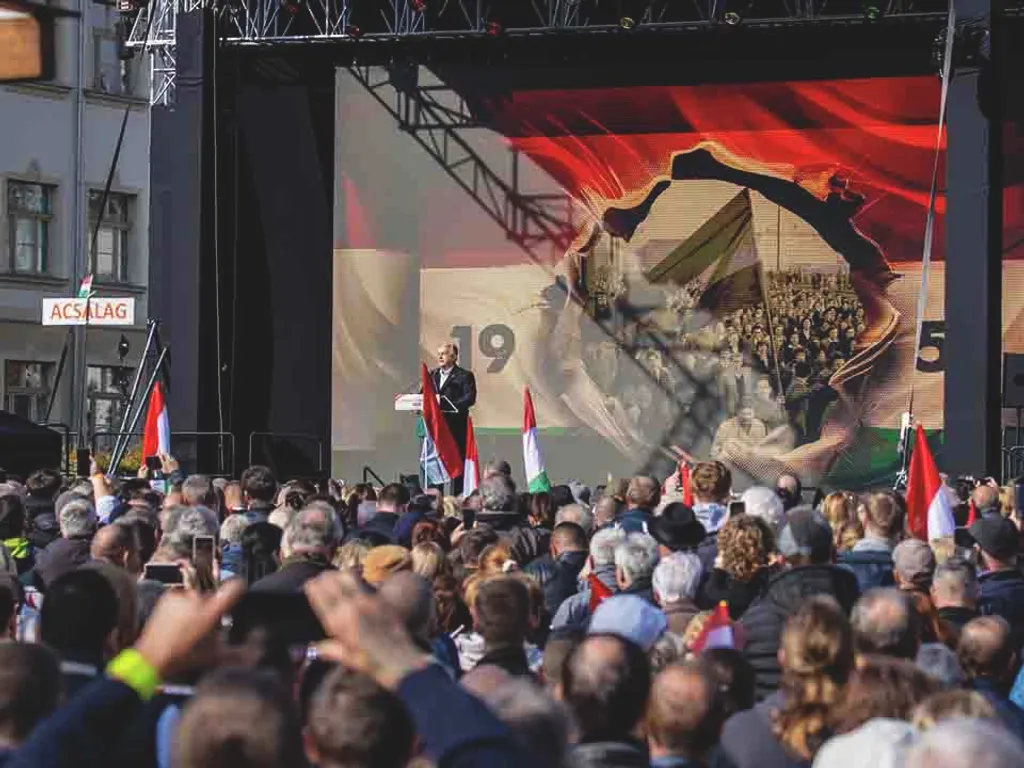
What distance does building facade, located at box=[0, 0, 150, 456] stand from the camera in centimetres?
3438

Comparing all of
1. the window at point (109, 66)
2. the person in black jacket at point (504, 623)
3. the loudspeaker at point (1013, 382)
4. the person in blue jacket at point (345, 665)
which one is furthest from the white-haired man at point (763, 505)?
the window at point (109, 66)

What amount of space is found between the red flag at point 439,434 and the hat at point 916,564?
8.65 metres

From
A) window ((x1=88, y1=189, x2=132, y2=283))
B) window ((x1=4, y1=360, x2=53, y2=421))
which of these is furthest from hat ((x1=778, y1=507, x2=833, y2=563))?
window ((x1=88, y1=189, x2=132, y2=283))

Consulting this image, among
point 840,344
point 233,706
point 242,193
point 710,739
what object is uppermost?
point 242,193

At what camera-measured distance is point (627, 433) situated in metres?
22.2

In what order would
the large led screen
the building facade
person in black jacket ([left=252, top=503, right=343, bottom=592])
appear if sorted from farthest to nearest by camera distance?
the building facade
the large led screen
person in black jacket ([left=252, top=503, right=343, bottom=592])

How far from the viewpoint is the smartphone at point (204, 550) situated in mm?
7492

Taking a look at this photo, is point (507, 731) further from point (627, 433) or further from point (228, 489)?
point (627, 433)

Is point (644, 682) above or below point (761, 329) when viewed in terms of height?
below

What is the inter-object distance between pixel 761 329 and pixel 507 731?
1912cm

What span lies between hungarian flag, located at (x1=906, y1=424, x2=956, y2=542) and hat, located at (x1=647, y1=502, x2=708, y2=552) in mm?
2879

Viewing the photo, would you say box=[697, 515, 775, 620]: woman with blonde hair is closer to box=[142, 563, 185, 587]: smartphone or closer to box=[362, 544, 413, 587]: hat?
box=[362, 544, 413, 587]: hat

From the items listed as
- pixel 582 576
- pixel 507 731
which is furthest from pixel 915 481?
pixel 507 731

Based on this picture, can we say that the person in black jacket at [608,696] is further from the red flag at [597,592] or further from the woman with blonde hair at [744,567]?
the red flag at [597,592]
